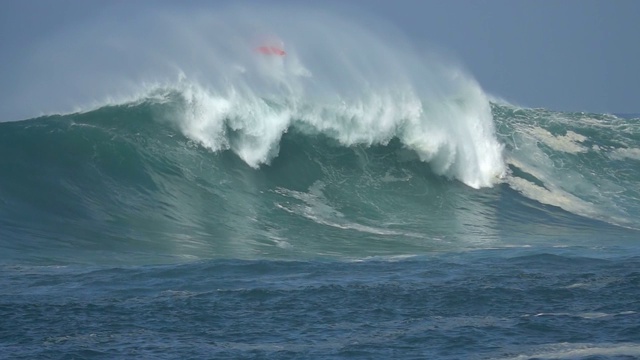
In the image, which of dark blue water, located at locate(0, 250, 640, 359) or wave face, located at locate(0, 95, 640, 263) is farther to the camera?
wave face, located at locate(0, 95, 640, 263)

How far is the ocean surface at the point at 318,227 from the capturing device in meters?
7.45

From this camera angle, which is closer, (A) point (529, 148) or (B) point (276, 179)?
(B) point (276, 179)

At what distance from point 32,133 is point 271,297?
1051 centimetres

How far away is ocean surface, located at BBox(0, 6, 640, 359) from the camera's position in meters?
7.45

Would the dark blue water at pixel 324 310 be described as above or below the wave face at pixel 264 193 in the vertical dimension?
Answer: below

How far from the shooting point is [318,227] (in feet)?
48.0

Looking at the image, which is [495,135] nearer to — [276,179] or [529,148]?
[529,148]

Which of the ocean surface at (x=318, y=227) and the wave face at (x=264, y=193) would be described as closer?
the ocean surface at (x=318, y=227)

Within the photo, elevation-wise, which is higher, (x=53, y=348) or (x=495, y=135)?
(x=495, y=135)

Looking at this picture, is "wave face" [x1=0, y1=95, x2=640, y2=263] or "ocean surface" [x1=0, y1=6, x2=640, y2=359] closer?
"ocean surface" [x1=0, y1=6, x2=640, y2=359]

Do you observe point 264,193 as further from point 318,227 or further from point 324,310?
point 324,310

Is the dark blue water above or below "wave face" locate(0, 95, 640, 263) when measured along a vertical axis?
below

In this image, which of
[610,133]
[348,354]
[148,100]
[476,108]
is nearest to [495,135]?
[476,108]

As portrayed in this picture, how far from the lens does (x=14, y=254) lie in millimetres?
11555
